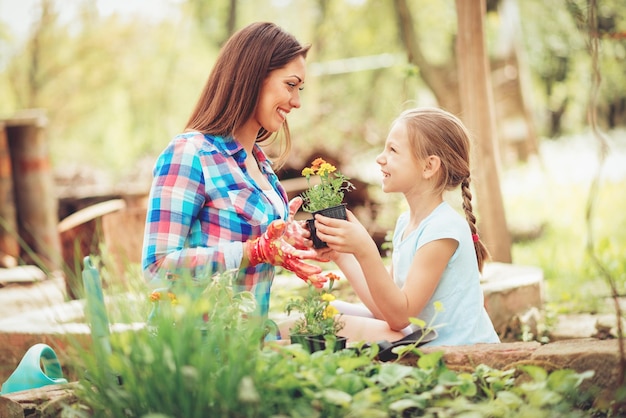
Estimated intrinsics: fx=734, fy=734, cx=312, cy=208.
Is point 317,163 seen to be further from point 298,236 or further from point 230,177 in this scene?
point 230,177

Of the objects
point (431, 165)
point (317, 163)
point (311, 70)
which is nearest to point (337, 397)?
point (317, 163)

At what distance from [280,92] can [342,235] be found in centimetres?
70

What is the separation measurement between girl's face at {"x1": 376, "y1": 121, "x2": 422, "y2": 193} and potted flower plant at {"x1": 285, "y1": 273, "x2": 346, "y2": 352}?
518mm

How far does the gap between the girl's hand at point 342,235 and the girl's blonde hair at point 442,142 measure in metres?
0.49

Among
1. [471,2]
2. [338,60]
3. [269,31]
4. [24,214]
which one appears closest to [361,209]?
[471,2]

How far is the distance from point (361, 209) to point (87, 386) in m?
5.56

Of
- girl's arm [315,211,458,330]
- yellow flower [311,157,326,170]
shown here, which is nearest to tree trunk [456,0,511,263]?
girl's arm [315,211,458,330]

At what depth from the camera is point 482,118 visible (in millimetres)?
4996

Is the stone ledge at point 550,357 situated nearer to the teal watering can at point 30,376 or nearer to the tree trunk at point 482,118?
the teal watering can at point 30,376

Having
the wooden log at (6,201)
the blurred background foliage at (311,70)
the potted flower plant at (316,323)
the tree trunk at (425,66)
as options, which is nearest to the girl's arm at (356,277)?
the potted flower plant at (316,323)

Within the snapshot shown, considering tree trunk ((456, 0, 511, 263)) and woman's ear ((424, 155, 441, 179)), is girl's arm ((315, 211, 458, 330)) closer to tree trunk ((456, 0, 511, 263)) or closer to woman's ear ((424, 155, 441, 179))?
woman's ear ((424, 155, 441, 179))

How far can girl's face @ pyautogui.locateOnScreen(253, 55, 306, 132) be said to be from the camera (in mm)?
2607

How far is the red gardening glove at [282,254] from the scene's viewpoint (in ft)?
7.17

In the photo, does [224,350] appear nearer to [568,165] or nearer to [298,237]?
[298,237]
